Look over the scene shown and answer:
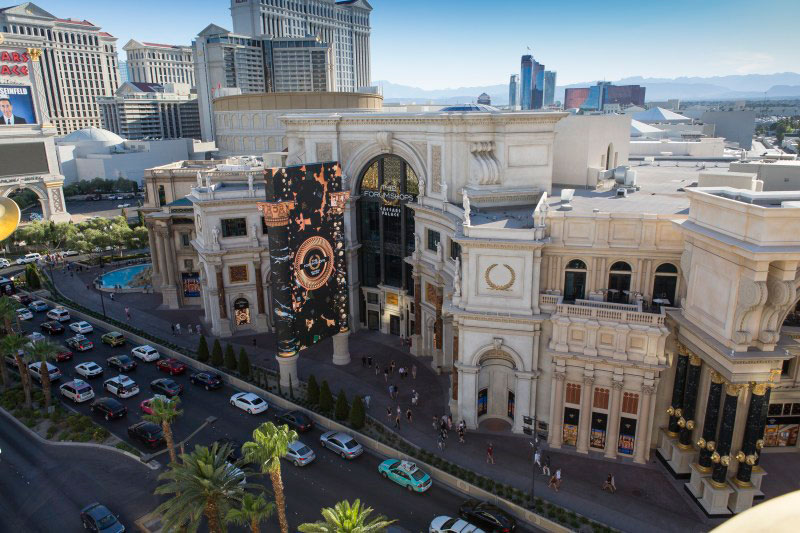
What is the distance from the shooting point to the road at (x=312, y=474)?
1384 inches

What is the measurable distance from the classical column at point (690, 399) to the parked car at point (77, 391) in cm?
4594

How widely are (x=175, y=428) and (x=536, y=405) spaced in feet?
90.7

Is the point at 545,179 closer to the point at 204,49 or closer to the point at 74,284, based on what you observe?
the point at 74,284

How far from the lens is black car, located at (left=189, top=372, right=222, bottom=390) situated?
50594 mm

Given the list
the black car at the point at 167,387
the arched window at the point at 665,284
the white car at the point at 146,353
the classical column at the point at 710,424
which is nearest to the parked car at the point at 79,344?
the white car at the point at 146,353

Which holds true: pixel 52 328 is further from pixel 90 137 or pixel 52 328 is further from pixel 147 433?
pixel 90 137

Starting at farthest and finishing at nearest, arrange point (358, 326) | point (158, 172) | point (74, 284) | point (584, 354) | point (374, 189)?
point (74, 284) < point (158, 172) < point (358, 326) < point (374, 189) < point (584, 354)

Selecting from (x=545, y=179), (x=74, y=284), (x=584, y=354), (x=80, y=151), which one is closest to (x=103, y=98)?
(x=80, y=151)

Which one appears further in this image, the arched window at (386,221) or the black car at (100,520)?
the arched window at (386,221)

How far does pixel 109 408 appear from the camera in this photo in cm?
4566

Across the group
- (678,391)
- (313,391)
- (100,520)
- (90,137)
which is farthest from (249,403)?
(90,137)

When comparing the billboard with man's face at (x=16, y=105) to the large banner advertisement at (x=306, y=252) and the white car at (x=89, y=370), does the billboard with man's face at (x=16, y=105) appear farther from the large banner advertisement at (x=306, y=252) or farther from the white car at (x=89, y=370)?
the large banner advertisement at (x=306, y=252)

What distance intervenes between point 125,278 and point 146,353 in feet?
106

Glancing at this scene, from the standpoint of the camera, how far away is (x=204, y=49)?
15962cm
